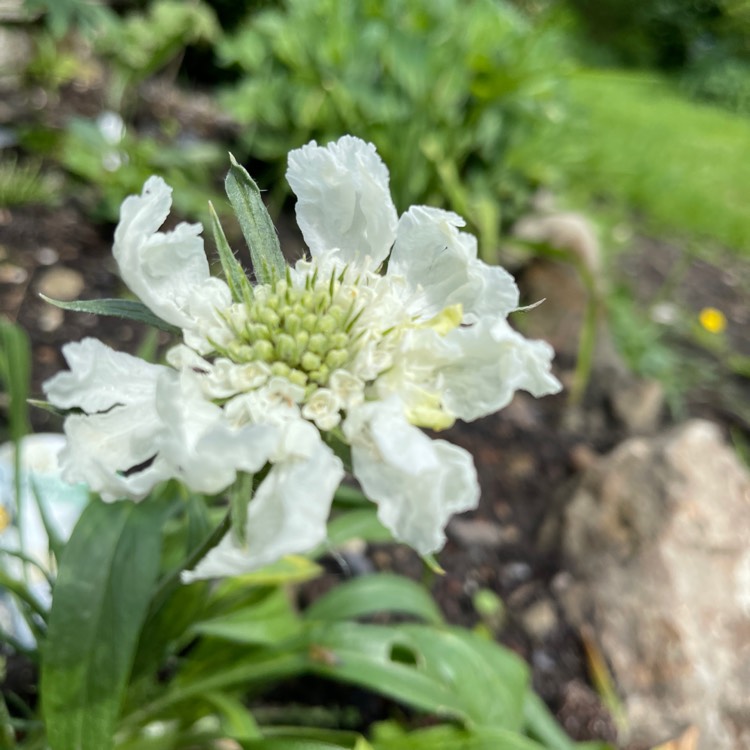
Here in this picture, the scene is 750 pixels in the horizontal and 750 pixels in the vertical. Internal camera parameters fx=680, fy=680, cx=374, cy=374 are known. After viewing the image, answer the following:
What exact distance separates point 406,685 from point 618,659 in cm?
83

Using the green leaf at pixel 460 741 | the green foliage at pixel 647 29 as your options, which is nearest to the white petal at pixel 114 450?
the green leaf at pixel 460 741

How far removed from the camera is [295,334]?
2.49 feet

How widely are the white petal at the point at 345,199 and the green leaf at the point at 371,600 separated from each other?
0.79 m

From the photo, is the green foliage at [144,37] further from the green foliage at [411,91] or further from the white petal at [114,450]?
the white petal at [114,450]

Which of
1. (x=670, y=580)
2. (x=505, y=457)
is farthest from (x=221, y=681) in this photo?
(x=505, y=457)

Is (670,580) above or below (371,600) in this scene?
below

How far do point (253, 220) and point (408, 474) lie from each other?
36 cm

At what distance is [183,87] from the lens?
4285mm

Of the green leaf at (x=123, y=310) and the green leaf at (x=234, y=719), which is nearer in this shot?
the green leaf at (x=123, y=310)

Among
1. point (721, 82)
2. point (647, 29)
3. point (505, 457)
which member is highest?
point (505, 457)

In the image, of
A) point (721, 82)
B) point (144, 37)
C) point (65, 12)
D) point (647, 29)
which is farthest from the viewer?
point (647, 29)

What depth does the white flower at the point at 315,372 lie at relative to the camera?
25.3 inches

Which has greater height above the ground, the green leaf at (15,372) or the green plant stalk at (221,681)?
the green leaf at (15,372)

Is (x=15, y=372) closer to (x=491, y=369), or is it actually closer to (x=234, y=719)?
(x=234, y=719)
